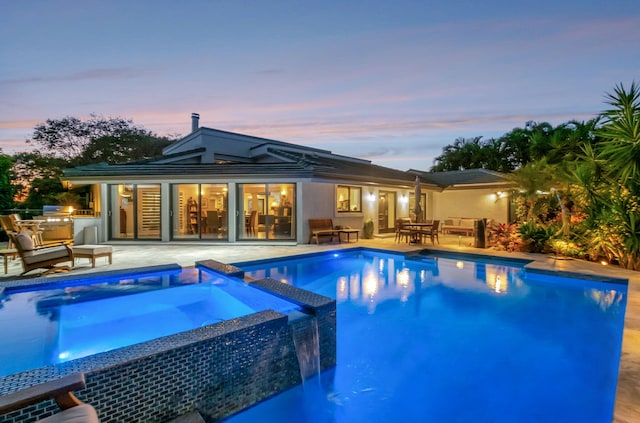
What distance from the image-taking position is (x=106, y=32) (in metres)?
11.4

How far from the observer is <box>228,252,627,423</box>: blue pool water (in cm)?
327

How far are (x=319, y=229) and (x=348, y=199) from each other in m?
2.60

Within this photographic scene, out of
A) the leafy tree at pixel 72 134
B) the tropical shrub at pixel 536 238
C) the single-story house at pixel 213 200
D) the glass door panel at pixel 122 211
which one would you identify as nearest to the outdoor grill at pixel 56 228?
the single-story house at pixel 213 200

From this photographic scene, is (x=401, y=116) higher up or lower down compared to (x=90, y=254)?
higher up

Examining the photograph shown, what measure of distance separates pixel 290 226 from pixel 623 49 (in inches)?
518

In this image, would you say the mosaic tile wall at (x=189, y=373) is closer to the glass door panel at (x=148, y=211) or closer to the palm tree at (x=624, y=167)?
the palm tree at (x=624, y=167)

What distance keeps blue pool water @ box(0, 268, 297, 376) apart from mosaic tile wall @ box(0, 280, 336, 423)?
36.0 inches

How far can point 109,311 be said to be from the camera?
552 cm

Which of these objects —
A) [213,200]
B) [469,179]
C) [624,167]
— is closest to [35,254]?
[213,200]

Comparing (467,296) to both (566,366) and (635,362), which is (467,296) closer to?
(566,366)

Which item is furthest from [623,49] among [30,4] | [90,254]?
[30,4]

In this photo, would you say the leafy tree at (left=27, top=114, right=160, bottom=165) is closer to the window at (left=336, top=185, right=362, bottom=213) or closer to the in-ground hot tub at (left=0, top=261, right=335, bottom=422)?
the window at (left=336, top=185, right=362, bottom=213)

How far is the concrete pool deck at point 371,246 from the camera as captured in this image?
2.92 m

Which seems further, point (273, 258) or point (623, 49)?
point (623, 49)
